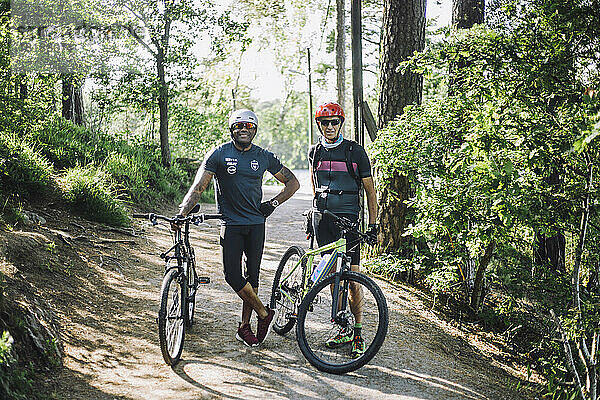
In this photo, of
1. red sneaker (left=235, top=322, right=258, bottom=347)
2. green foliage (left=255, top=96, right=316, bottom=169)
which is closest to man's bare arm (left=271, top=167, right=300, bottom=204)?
red sneaker (left=235, top=322, right=258, bottom=347)

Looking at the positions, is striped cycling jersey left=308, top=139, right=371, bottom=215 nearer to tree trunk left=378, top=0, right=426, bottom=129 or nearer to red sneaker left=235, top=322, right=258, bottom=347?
red sneaker left=235, top=322, right=258, bottom=347

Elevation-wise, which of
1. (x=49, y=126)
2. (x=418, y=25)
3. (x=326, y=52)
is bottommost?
(x=49, y=126)

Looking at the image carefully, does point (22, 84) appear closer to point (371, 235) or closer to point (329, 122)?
point (329, 122)

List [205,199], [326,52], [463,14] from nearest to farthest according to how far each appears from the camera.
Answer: [463,14], [205,199], [326,52]

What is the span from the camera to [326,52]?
1121 inches

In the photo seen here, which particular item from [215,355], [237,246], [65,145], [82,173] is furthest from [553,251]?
[65,145]

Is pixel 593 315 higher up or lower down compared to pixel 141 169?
lower down

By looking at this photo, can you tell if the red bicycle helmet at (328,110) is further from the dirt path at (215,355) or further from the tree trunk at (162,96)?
the tree trunk at (162,96)

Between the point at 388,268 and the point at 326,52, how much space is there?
2183 centimetres

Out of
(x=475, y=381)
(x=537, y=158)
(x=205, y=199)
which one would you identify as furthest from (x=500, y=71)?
(x=205, y=199)

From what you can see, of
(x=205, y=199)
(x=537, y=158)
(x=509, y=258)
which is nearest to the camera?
(x=537, y=158)

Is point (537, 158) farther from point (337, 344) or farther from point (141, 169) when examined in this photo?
point (141, 169)

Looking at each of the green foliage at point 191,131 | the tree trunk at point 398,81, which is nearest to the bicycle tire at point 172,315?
the tree trunk at point 398,81

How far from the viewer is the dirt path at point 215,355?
13.8 feet
